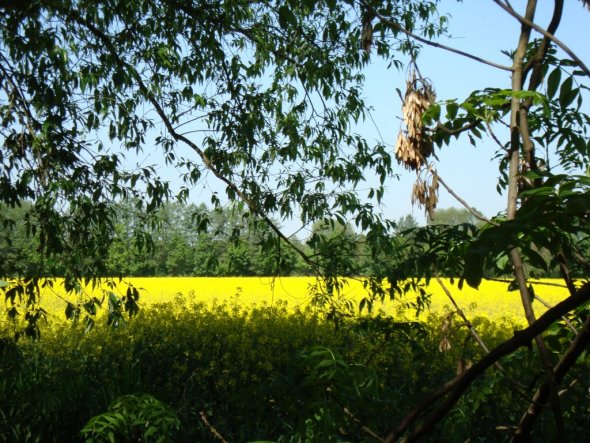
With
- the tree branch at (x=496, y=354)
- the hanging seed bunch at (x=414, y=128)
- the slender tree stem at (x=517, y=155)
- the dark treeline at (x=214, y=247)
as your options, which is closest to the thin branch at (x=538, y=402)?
the slender tree stem at (x=517, y=155)

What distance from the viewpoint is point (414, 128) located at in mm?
1295

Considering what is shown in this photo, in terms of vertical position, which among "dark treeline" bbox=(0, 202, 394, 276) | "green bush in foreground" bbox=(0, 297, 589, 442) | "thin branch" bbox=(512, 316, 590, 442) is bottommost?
"green bush in foreground" bbox=(0, 297, 589, 442)

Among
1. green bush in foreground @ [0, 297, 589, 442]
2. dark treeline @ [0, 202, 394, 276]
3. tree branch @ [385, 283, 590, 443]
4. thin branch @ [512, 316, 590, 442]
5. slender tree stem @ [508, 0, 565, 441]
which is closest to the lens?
tree branch @ [385, 283, 590, 443]

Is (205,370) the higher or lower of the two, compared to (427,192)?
lower

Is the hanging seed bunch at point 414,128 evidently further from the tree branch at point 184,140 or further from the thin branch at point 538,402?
the tree branch at point 184,140

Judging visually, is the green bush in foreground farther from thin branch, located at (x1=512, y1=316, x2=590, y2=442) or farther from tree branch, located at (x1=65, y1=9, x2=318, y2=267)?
thin branch, located at (x1=512, y1=316, x2=590, y2=442)

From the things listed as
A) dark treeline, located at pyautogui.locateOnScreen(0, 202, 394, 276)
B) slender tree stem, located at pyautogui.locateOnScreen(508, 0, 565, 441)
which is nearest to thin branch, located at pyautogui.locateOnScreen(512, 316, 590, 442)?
slender tree stem, located at pyautogui.locateOnScreen(508, 0, 565, 441)

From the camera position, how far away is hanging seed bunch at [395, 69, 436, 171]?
1301 mm

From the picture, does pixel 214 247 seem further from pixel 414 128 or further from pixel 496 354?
pixel 496 354

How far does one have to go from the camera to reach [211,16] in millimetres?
4770

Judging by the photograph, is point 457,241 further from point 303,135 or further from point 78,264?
point 303,135

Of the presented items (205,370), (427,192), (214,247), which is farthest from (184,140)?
(427,192)

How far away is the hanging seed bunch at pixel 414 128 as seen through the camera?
1.30m

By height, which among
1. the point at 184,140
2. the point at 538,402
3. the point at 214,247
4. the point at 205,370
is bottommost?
the point at 205,370
